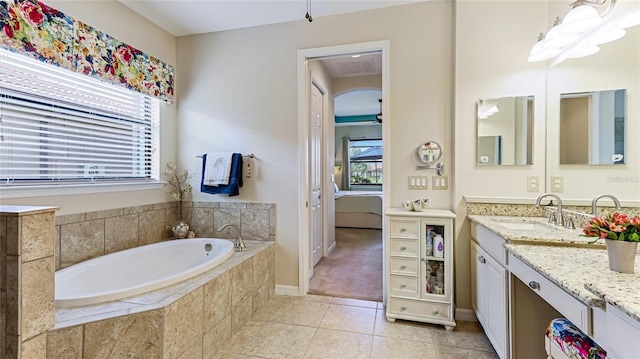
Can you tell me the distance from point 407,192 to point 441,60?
3.87ft

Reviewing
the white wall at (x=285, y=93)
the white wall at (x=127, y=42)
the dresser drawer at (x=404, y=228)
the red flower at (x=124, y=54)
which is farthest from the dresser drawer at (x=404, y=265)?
the red flower at (x=124, y=54)

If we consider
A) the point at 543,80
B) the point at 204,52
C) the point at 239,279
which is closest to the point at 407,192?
the point at 543,80

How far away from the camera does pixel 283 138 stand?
276cm

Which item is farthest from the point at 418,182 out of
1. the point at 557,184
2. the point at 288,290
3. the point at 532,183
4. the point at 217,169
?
the point at 217,169

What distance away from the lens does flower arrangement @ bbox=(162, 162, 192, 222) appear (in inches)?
116

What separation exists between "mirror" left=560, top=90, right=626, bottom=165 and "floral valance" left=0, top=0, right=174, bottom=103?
3.53m

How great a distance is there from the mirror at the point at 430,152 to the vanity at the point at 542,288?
0.56 metres

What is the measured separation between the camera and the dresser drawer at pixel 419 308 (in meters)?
2.14

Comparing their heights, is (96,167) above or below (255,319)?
above

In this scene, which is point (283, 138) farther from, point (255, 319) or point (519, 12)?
point (519, 12)

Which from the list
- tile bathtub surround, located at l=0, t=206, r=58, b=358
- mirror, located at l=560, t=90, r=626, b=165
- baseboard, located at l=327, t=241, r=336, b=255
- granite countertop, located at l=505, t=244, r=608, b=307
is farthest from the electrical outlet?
tile bathtub surround, located at l=0, t=206, r=58, b=358

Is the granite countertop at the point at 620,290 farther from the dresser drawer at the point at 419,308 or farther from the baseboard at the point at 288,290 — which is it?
the baseboard at the point at 288,290

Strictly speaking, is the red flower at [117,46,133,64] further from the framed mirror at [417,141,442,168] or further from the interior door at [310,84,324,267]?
the framed mirror at [417,141,442,168]

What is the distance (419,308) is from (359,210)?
3.55 meters
